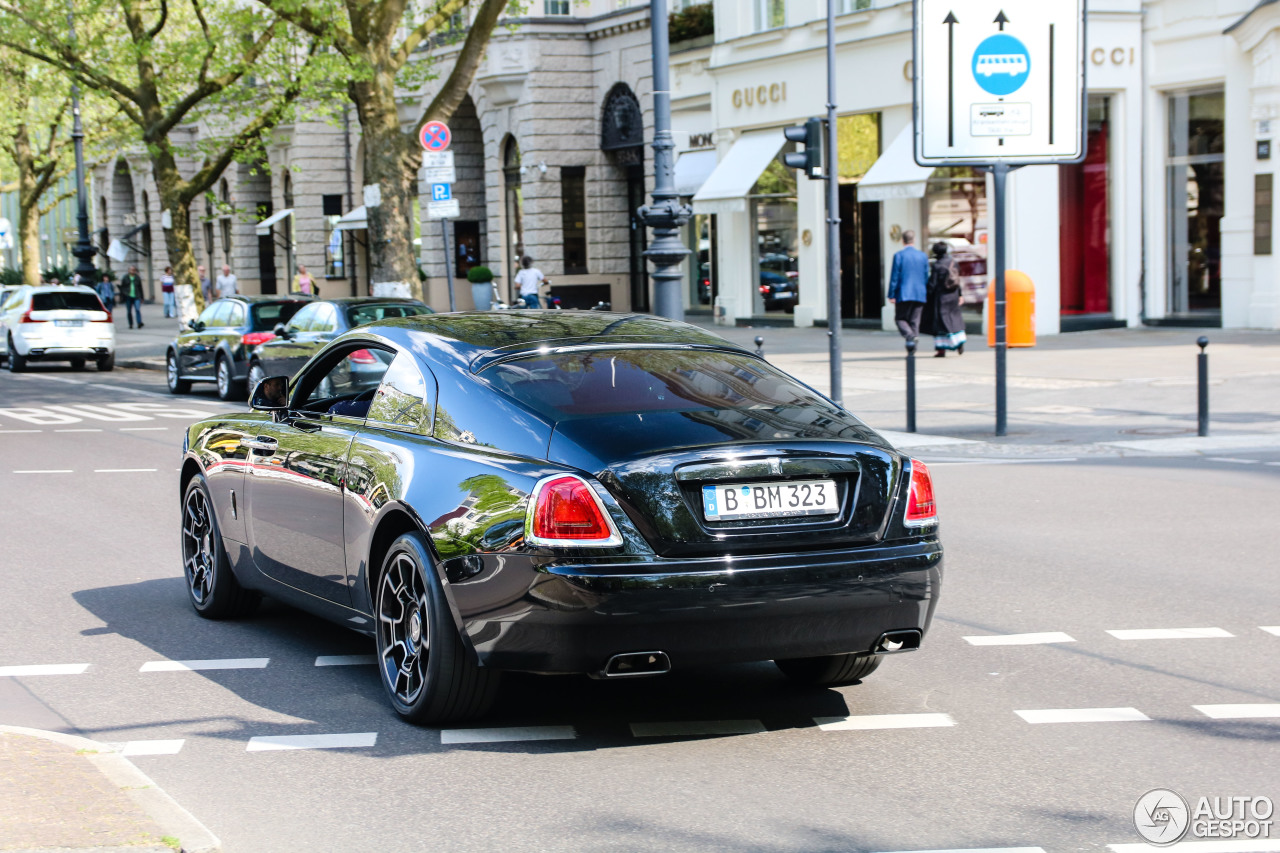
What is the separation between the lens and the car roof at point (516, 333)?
5934 mm

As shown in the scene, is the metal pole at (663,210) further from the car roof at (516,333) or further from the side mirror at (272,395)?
the car roof at (516,333)

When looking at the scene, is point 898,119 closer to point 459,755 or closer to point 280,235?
point 459,755

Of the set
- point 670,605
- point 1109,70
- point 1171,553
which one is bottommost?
point 1171,553

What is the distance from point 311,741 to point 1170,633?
3781 mm

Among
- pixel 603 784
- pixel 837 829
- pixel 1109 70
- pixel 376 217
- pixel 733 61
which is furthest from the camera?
pixel 733 61

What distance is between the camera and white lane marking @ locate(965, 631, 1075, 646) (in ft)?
22.5

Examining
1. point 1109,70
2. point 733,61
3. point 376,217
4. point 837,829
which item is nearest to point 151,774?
point 837,829

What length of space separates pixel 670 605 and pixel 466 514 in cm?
77

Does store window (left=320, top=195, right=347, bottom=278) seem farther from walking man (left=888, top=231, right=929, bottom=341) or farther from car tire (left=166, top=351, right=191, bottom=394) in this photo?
walking man (left=888, top=231, right=929, bottom=341)

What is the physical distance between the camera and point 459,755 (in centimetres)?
526

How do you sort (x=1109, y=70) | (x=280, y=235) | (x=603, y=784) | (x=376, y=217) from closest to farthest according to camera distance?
(x=603, y=784)
(x=376, y=217)
(x=1109, y=70)
(x=280, y=235)

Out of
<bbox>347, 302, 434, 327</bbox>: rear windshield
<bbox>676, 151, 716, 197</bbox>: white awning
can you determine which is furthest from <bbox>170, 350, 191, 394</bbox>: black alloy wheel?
<bbox>676, 151, 716, 197</bbox>: white awning

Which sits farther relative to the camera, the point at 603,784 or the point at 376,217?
the point at 376,217

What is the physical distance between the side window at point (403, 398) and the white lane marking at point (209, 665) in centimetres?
→ 123
